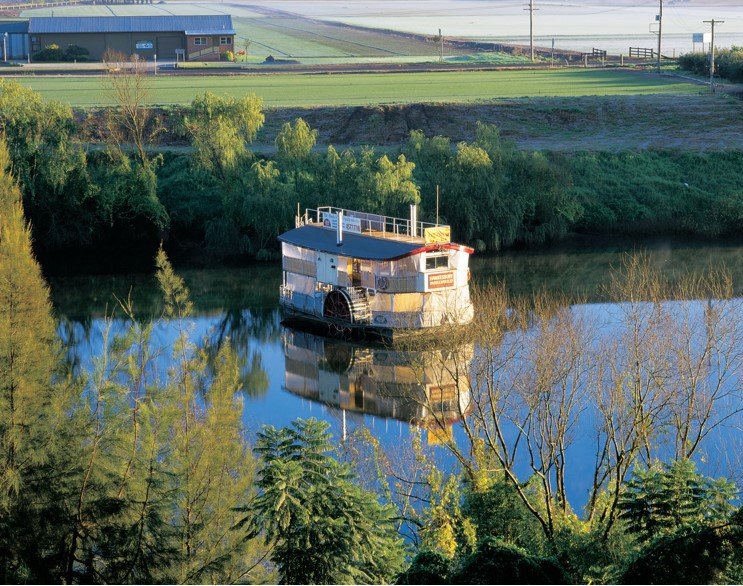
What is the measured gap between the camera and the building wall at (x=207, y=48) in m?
113

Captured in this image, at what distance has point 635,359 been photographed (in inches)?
1206

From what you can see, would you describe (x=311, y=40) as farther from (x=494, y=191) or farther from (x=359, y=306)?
(x=359, y=306)

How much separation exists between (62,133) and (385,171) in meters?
15.8

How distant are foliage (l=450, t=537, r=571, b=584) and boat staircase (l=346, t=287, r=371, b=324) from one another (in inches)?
1053

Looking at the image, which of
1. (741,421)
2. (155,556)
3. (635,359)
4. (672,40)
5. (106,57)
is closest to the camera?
(155,556)

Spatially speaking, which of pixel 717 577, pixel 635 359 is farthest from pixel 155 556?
pixel 635 359

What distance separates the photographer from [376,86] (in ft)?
307

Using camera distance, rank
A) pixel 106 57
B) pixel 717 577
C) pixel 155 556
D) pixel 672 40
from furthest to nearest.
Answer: pixel 672 40
pixel 106 57
pixel 155 556
pixel 717 577

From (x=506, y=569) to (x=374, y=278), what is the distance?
91.5ft

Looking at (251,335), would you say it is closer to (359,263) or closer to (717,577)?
(359,263)

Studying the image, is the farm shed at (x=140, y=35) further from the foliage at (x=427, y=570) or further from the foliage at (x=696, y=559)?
the foliage at (x=696, y=559)

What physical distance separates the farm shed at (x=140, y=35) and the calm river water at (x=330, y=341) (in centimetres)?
5526

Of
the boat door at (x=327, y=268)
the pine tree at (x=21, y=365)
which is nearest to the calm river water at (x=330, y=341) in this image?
the boat door at (x=327, y=268)

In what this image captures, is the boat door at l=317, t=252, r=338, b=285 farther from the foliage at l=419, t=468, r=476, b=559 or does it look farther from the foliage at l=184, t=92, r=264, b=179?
the foliage at l=419, t=468, r=476, b=559
